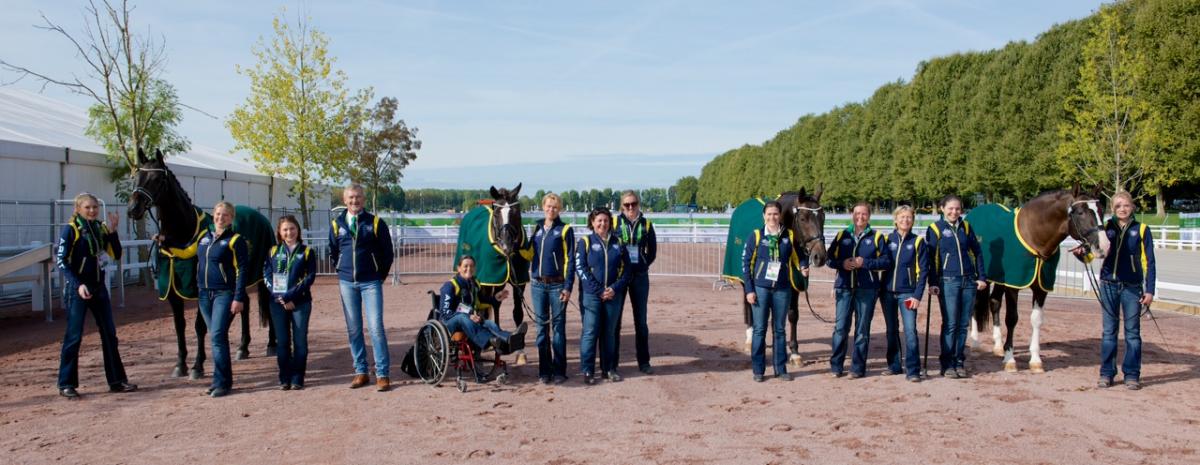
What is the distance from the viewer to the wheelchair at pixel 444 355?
6906 mm

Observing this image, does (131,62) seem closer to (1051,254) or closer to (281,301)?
(281,301)

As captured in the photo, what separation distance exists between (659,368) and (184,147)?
56.8 feet

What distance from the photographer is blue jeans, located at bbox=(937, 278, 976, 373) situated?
7.15m

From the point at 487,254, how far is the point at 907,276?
401 cm

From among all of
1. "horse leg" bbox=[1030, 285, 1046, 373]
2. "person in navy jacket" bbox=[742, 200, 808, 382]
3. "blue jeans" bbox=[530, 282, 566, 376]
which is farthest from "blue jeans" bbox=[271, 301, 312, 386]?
"horse leg" bbox=[1030, 285, 1046, 373]

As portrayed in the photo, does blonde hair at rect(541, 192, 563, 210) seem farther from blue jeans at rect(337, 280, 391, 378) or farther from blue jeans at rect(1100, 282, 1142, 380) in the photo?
blue jeans at rect(1100, 282, 1142, 380)

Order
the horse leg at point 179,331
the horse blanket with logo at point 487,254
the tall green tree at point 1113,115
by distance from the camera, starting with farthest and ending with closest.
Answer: the tall green tree at point 1113,115, the horse blanket with logo at point 487,254, the horse leg at point 179,331

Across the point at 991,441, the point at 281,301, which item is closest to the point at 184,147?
the point at 281,301

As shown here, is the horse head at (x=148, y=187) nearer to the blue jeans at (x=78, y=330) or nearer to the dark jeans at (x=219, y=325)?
Answer: the blue jeans at (x=78, y=330)

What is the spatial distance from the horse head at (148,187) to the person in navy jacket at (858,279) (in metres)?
6.23

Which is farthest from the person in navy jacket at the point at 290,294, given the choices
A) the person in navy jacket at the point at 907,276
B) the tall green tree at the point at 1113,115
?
the tall green tree at the point at 1113,115

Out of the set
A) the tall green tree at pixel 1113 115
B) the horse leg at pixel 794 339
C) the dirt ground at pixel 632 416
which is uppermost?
the tall green tree at pixel 1113 115

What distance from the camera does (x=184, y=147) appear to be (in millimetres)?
20312

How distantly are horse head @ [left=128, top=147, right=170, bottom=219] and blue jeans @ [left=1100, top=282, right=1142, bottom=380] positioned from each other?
8.54m
